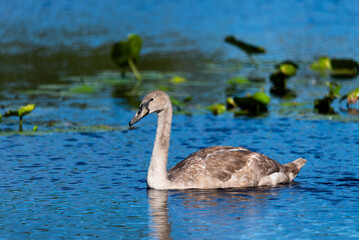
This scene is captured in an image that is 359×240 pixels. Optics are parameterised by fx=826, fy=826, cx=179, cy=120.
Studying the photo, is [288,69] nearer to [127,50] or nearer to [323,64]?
[323,64]

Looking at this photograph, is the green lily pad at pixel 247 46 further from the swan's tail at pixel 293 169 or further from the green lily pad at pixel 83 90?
the swan's tail at pixel 293 169

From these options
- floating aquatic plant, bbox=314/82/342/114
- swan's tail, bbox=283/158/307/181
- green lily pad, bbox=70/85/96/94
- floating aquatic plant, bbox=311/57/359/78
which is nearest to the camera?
swan's tail, bbox=283/158/307/181

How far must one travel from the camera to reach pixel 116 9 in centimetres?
5512

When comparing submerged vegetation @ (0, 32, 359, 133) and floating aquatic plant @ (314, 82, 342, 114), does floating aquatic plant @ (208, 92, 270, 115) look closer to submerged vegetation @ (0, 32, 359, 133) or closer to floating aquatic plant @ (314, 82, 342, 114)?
submerged vegetation @ (0, 32, 359, 133)

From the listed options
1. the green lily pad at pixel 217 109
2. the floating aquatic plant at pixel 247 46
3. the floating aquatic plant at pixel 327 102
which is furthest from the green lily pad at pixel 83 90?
the floating aquatic plant at pixel 327 102

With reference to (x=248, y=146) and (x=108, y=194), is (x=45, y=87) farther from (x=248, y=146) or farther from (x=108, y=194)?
(x=108, y=194)

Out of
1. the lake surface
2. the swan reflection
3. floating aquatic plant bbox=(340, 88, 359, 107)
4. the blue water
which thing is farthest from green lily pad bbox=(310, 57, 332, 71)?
the swan reflection

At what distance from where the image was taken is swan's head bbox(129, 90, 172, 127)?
14.0 meters

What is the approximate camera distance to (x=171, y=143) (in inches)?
722

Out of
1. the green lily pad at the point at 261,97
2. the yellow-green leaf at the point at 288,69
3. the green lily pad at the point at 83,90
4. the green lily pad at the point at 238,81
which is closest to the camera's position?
the green lily pad at the point at 261,97

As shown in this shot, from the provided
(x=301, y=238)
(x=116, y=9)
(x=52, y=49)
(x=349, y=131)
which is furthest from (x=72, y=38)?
(x=301, y=238)

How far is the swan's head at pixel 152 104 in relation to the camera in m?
14.0

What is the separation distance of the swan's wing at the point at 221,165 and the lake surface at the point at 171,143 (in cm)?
36

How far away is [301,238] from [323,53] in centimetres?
2455
